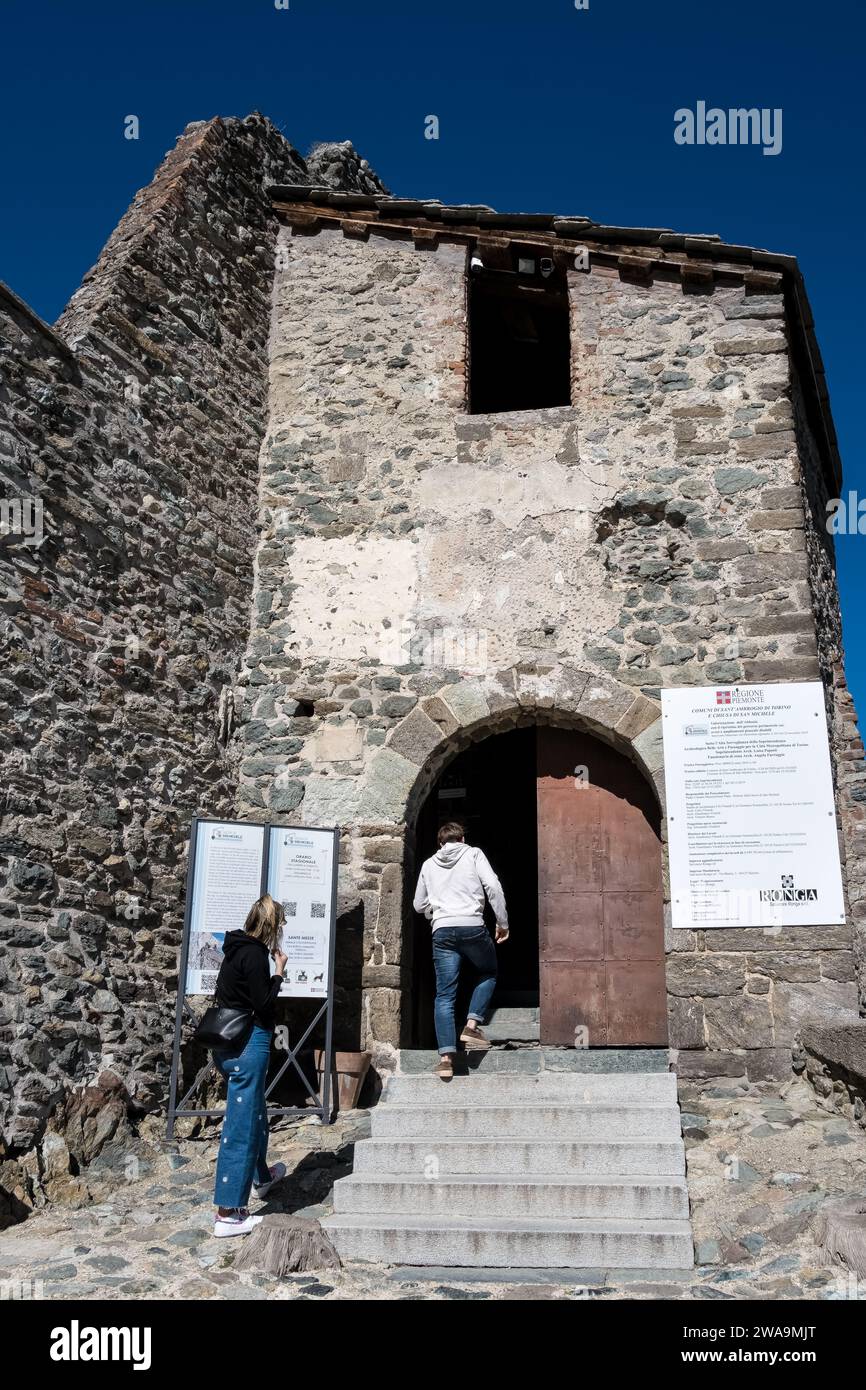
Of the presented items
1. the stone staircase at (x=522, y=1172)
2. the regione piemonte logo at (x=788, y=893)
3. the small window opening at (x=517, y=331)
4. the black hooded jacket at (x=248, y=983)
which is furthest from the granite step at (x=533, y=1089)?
the small window opening at (x=517, y=331)

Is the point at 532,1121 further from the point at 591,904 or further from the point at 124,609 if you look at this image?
the point at 124,609

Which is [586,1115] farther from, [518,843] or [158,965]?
[518,843]

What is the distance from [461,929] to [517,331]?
18.1 ft

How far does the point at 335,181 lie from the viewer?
10297 millimetres

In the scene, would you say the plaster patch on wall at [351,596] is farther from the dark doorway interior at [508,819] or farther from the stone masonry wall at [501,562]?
the dark doorway interior at [508,819]

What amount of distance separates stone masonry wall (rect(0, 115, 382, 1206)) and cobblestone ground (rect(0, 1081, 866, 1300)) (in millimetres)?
510

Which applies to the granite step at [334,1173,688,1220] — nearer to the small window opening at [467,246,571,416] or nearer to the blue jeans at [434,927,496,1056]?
the blue jeans at [434,927,496,1056]

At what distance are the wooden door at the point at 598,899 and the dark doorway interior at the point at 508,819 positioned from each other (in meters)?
2.84

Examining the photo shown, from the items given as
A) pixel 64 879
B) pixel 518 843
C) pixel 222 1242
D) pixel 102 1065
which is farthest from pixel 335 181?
pixel 222 1242

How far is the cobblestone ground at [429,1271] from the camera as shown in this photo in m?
4.12

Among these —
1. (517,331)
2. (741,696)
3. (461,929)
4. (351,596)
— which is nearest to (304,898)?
(461,929)

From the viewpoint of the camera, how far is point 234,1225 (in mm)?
4707

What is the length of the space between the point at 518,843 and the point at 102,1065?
5.54 m

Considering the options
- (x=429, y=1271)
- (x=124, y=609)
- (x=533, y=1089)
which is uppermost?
(x=124, y=609)
